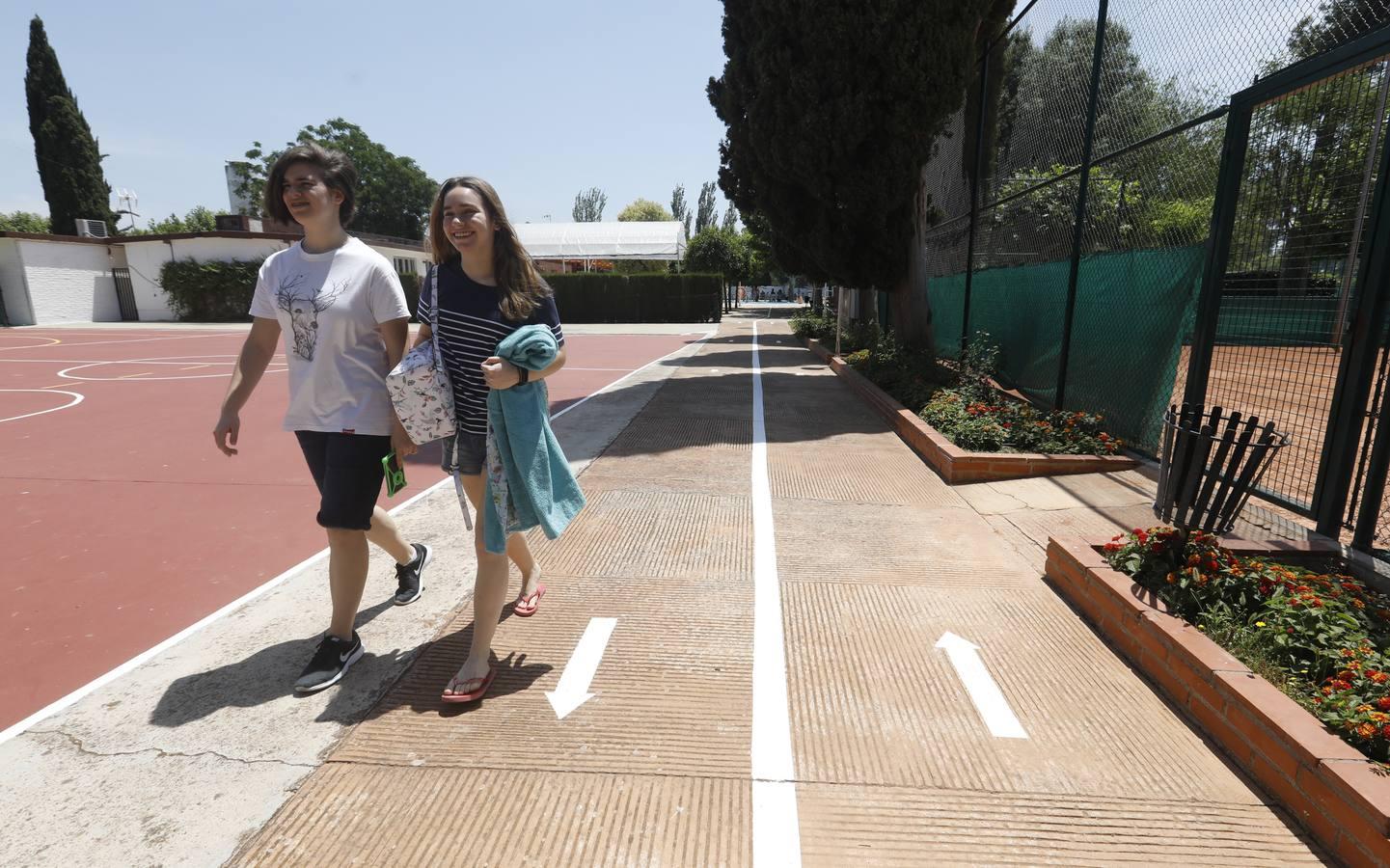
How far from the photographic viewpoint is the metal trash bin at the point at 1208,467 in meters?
3.29

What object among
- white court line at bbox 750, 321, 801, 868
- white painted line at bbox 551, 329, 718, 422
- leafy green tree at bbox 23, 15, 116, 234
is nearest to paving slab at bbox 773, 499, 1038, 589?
white court line at bbox 750, 321, 801, 868

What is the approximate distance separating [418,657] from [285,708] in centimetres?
52

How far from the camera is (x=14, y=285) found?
2797 cm

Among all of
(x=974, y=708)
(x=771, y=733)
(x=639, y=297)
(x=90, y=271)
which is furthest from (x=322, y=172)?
(x=90, y=271)

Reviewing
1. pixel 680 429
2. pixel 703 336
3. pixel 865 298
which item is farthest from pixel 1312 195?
pixel 703 336

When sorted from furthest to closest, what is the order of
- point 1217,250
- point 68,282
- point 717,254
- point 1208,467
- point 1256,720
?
1. point 717,254
2. point 68,282
3. point 1217,250
4. point 1208,467
5. point 1256,720

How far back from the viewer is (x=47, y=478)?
5.60 m

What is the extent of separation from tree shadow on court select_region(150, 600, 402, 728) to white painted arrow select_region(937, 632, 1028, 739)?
2.33m

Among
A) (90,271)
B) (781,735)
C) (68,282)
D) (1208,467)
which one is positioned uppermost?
(90,271)

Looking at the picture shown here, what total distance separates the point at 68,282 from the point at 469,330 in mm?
37741

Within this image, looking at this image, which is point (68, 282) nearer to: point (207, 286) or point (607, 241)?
point (207, 286)

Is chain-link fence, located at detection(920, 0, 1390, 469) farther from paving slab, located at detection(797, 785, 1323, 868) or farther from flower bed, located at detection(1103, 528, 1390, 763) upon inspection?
paving slab, located at detection(797, 785, 1323, 868)

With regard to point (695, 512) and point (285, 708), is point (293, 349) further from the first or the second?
point (695, 512)

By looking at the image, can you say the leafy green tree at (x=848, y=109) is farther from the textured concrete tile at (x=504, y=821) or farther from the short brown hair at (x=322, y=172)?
the textured concrete tile at (x=504, y=821)
